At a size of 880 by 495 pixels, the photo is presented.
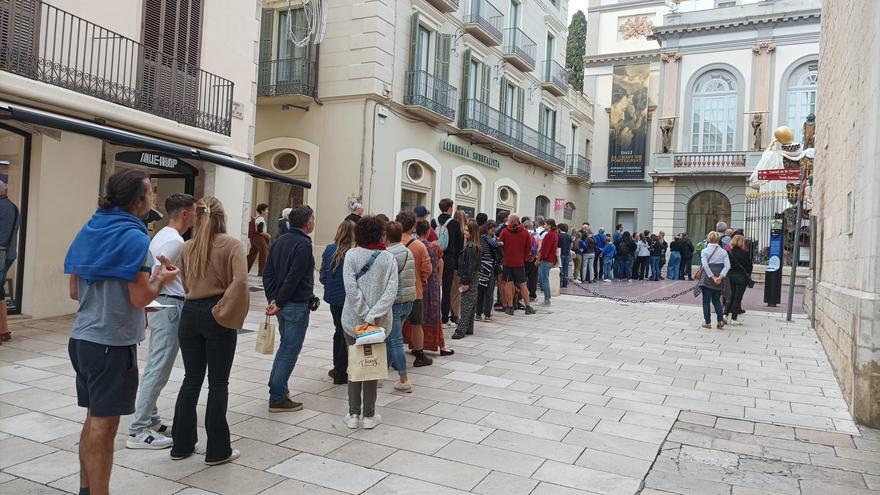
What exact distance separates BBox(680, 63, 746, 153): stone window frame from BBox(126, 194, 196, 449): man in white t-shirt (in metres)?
29.6

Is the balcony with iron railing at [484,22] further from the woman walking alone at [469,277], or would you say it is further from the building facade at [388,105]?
the woman walking alone at [469,277]

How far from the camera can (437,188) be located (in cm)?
1958

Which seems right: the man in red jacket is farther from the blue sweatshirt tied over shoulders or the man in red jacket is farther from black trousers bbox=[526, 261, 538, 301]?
the blue sweatshirt tied over shoulders

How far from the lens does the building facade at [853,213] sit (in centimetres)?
554

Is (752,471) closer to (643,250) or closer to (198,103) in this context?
(198,103)

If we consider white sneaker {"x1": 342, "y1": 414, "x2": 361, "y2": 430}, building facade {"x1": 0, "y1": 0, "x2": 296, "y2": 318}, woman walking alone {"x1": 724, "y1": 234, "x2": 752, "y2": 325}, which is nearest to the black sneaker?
white sneaker {"x1": 342, "y1": 414, "x2": 361, "y2": 430}

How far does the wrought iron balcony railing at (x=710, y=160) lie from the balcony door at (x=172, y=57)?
24563mm

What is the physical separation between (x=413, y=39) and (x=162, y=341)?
14846 mm

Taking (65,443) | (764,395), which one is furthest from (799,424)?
(65,443)

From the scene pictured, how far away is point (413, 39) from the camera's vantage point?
17688mm

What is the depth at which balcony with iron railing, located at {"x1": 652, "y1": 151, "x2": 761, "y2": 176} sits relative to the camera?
2844cm

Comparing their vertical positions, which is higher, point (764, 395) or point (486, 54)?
point (486, 54)

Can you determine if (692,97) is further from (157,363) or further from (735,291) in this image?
(157,363)

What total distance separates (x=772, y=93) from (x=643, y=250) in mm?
12553
